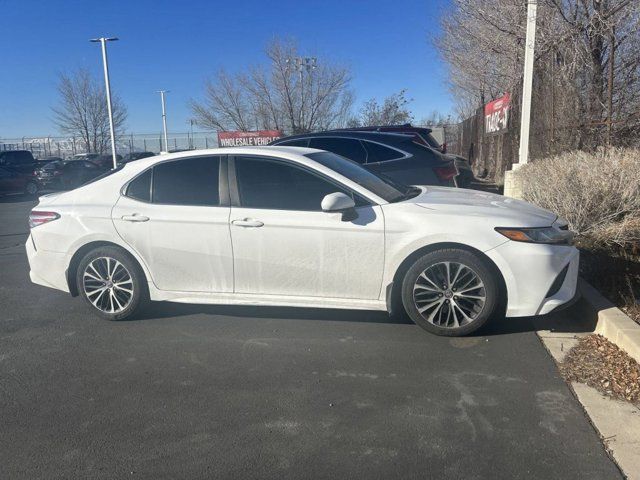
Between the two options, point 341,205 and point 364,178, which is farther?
point 364,178

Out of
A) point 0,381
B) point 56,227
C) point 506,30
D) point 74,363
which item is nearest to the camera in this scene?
point 0,381

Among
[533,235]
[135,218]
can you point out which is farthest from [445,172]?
[135,218]

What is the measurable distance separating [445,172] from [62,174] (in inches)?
810

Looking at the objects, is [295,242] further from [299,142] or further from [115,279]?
[299,142]

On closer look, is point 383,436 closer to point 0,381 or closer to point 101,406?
point 101,406

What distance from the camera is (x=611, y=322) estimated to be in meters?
4.28

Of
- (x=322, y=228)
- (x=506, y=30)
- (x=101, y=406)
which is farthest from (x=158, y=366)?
(x=506, y=30)

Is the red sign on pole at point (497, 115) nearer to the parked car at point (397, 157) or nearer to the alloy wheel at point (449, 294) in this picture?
the parked car at point (397, 157)

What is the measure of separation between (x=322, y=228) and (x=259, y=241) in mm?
575

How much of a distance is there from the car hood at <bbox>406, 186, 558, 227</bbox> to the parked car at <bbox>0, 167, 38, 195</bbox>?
20366mm

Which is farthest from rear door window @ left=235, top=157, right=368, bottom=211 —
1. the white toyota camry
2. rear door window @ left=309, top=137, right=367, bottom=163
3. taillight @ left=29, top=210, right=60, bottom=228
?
rear door window @ left=309, top=137, right=367, bottom=163

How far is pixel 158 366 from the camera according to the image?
422 centimetres

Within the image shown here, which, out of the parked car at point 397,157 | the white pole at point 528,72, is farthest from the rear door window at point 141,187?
the white pole at point 528,72

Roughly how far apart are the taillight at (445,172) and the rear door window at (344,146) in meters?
1.14
